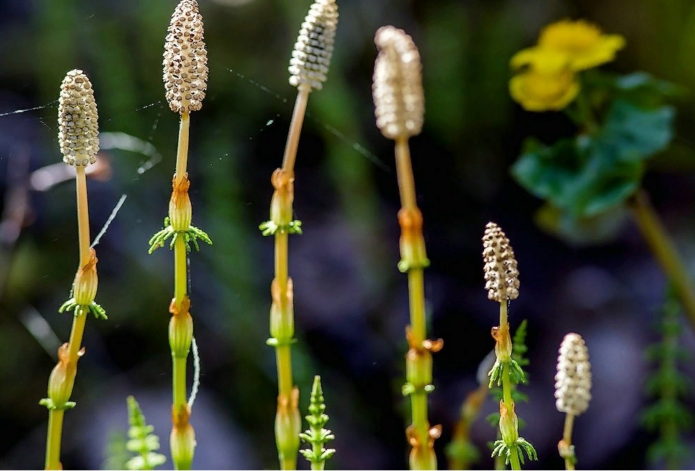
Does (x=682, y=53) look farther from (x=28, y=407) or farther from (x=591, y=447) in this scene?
(x=28, y=407)

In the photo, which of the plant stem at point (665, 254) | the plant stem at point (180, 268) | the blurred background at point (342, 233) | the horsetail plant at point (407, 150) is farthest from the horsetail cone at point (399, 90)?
the blurred background at point (342, 233)

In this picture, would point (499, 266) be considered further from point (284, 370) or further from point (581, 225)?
point (581, 225)

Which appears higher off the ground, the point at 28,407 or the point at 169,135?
the point at 169,135

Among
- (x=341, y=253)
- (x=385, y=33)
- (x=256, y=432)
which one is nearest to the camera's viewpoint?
(x=385, y=33)

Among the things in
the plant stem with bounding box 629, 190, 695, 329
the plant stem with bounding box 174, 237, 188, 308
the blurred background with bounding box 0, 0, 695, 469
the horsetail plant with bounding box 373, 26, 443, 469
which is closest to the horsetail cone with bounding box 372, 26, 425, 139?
the horsetail plant with bounding box 373, 26, 443, 469

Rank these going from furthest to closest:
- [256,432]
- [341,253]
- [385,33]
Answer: [341,253]
[256,432]
[385,33]

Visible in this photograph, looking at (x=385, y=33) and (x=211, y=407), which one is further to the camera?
(x=211, y=407)

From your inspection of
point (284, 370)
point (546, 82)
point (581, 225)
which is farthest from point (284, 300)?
point (581, 225)

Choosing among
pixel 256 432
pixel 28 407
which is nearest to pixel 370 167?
pixel 256 432
